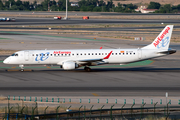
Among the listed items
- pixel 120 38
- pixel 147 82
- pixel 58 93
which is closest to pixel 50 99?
pixel 58 93

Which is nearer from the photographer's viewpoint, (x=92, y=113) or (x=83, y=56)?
(x=92, y=113)

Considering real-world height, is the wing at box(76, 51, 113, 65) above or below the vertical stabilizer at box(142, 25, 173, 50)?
below

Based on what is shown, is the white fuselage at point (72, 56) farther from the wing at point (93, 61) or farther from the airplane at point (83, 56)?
the wing at point (93, 61)

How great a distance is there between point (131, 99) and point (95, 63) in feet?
58.8

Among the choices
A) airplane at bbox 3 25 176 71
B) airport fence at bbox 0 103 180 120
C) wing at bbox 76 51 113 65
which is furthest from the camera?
airplane at bbox 3 25 176 71

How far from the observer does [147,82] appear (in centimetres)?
4219

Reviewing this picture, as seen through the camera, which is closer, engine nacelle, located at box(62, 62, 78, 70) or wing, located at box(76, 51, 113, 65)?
engine nacelle, located at box(62, 62, 78, 70)

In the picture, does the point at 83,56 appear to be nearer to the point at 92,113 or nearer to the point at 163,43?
the point at 163,43

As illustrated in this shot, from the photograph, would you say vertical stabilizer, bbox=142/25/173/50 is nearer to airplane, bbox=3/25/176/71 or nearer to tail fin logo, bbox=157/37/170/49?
tail fin logo, bbox=157/37/170/49

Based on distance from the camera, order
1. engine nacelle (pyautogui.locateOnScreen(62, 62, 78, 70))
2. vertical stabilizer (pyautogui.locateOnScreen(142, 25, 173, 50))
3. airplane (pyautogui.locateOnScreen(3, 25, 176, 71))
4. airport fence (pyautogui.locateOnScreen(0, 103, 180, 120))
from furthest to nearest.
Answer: vertical stabilizer (pyautogui.locateOnScreen(142, 25, 173, 50)), airplane (pyautogui.locateOnScreen(3, 25, 176, 71)), engine nacelle (pyautogui.locateOnScreen(62, 62, 78, 70)), airport fence (pyautogui.locateOnScreen(0, 103, 180, 120))

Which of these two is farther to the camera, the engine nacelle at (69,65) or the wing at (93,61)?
the wing at (93,61)

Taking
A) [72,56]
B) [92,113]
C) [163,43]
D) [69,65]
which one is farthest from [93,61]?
[92,113]

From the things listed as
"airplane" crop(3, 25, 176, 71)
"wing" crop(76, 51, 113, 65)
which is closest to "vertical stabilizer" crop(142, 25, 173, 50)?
"airplane" crop(3, 25, 176, 71)

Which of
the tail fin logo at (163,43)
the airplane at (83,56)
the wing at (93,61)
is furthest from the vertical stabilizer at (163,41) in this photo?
the wing at (93,61)
